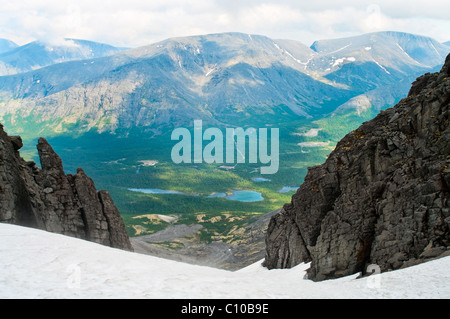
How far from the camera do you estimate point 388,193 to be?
2703 centimetres

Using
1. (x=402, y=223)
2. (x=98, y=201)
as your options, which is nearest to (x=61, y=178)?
(x=98, y=201)

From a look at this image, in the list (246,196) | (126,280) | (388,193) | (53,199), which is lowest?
(246,196)

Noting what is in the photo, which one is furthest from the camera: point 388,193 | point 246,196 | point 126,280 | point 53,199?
point 246,196

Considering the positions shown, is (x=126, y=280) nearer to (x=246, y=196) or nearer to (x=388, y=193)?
(x=388, y=193)

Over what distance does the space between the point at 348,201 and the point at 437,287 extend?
14.9 m

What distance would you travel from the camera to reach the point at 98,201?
150 feet

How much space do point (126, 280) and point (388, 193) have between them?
1884 cm

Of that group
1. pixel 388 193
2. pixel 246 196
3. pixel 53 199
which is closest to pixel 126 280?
pixel 388 193

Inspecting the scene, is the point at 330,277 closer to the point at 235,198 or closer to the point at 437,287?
the point at 437,287

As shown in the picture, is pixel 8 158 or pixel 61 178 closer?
pixel 8 158

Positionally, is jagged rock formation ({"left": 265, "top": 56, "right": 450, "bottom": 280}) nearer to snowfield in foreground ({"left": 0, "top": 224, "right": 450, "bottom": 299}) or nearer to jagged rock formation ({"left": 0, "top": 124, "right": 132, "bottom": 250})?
snowfield in foreground ({"left": 0, "top": 224, "right": 450, "bottom": 299})

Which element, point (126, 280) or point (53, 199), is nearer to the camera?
point (126, 280)

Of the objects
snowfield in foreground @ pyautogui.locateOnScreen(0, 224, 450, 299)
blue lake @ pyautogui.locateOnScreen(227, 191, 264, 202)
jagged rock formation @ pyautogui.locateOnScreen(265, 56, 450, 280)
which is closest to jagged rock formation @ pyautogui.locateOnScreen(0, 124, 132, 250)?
snowfield in foreground @ pyautogui.locateOnScreen(0, 224, 450, 299)

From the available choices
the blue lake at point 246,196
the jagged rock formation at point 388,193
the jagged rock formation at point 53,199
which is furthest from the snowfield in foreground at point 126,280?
the blue lake at point 246,196
